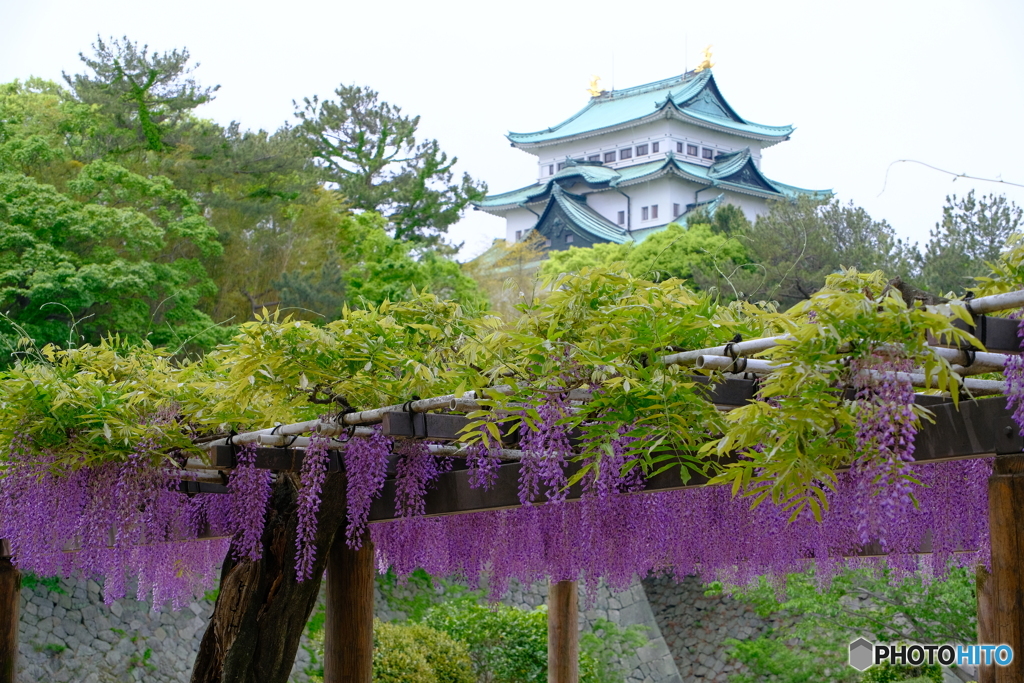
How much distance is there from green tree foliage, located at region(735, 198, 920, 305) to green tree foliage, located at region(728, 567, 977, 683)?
5385 millimetres

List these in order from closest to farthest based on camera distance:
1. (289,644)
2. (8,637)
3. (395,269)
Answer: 1. (289,644)
2. (8,637)
3. (395,269)

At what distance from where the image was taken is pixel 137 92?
15.2 m

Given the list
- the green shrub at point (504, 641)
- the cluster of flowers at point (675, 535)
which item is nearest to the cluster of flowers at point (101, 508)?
the cluster of flowers at point (675, 535)

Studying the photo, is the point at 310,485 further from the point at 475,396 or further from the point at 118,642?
the point at 118,642

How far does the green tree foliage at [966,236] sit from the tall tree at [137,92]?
12010mm

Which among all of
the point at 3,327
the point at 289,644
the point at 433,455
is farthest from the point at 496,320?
the point at 3,327

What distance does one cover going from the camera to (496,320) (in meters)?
3.42

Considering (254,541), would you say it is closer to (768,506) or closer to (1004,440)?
(768,506)

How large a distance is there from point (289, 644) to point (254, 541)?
0.66m

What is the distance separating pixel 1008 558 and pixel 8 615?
696cm

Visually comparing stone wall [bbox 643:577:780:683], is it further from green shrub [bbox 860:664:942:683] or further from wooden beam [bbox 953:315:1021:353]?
wooden beam [bbox 953:315:1021:353]

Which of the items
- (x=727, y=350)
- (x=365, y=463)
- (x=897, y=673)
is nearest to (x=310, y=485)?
(x=365, y=463)

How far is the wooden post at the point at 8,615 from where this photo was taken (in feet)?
24.2

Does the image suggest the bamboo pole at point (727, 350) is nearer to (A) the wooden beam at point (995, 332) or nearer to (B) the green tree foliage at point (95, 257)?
(A) the wooden beam at point (995, 332)
